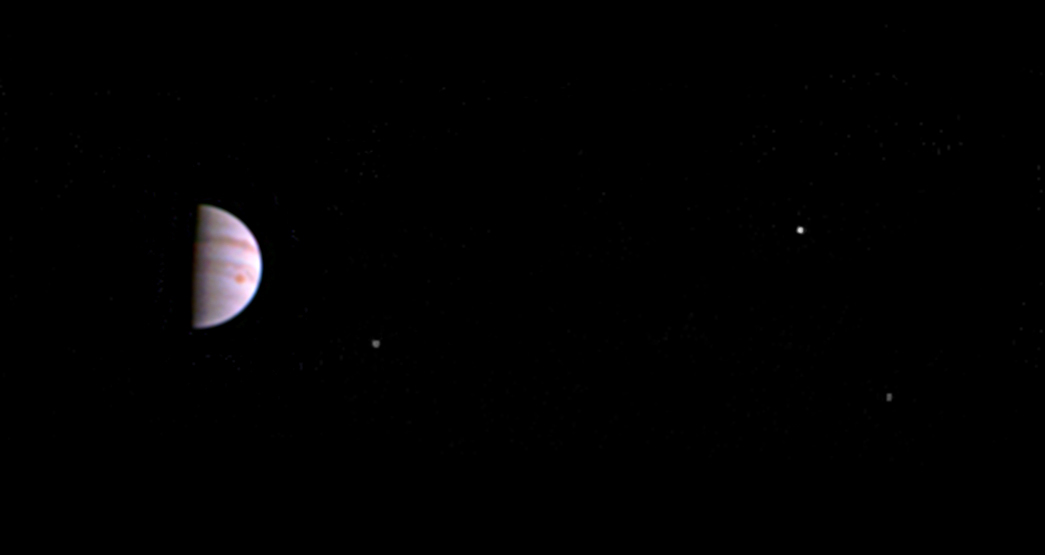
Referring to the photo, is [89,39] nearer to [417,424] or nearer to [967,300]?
[417,424]

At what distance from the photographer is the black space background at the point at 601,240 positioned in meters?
0.99

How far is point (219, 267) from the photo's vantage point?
981mm

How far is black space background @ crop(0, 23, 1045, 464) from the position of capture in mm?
989

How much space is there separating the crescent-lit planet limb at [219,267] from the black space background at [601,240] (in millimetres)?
17

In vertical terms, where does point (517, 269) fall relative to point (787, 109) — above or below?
below

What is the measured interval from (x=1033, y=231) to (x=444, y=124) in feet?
2.74

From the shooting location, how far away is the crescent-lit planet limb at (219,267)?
3.21ft

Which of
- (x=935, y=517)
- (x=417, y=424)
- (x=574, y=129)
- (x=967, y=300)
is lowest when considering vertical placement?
(x=935, y=517)

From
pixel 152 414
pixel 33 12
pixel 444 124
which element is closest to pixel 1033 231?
pixel 444 124

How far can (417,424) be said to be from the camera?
1007 mm

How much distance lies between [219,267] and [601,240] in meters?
0.51

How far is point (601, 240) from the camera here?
1022mm

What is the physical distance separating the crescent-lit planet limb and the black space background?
0.06 feet

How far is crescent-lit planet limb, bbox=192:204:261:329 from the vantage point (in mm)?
979
